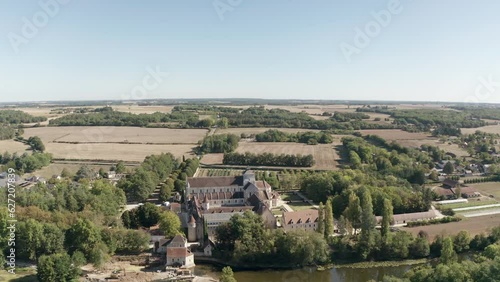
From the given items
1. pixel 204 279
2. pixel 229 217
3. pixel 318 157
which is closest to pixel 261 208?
pixel 229 217

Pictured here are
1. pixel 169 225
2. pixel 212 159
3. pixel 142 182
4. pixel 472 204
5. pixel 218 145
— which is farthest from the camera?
pixel 218 145

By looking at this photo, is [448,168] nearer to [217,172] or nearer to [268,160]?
[268,160]

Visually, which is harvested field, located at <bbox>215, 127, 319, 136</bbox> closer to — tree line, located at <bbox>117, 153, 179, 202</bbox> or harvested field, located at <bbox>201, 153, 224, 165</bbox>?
harvested field, located at <bbox>201, 153, 224, 165</bbox>

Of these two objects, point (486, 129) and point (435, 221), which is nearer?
point (435, 221)

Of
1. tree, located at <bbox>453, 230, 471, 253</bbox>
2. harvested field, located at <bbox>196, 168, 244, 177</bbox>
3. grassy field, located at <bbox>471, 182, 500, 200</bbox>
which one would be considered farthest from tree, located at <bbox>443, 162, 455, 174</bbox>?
harvested field, located at <bbox>196, 168, 244, 177</bbox>

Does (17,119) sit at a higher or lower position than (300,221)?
higher

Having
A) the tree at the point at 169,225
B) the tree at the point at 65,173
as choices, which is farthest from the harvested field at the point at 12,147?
the tree at the point at 169,225

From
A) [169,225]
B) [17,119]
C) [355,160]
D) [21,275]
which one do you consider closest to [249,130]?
[355,160]

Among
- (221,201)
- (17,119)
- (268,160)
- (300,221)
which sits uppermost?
(17,119)
